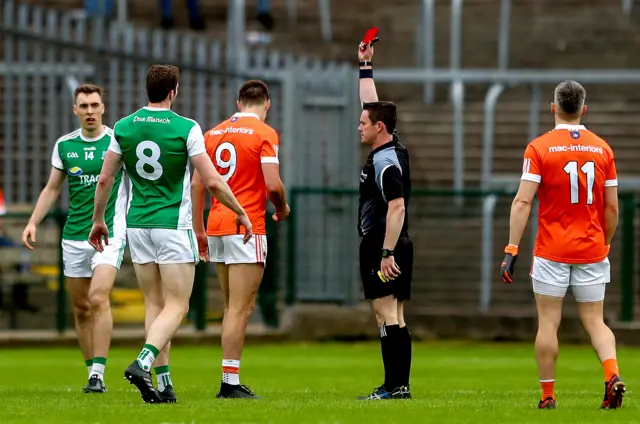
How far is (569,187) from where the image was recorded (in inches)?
443

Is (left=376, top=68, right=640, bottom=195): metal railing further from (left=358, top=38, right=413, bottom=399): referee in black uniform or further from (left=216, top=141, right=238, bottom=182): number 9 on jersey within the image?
(left=358, top=38, right=413, bottom=399): referee in black uniform

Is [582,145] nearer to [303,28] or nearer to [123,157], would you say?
[123,157]

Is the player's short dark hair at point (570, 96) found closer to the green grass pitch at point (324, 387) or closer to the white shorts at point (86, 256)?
the green grass pitch at point (324, 387)

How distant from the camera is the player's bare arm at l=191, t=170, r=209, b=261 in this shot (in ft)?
40.8

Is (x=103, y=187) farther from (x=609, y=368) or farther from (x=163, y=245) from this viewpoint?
(x=609, y=368)

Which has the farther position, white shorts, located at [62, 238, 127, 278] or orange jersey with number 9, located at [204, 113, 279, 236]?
white shorts, located at [62, 238, 127, 278]

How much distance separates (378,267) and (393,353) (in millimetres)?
635

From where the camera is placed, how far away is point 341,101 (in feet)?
72.1

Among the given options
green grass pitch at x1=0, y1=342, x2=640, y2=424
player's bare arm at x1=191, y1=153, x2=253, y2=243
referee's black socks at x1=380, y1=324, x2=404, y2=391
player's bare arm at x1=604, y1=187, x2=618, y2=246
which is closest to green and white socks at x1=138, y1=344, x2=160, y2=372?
green grass pitch at x1=0, y1=342, x2=640, y2=424

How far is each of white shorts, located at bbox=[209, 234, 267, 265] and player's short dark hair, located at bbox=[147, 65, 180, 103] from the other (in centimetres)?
131

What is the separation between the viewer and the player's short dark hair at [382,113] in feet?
40.3

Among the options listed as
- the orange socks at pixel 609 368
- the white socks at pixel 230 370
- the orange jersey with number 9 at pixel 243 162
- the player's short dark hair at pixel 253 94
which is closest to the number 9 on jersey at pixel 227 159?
the orange jersey with number 9 at pixel 243 162

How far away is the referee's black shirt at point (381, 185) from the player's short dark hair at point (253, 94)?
99 cm

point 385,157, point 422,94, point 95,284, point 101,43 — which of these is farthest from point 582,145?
point 422,94
